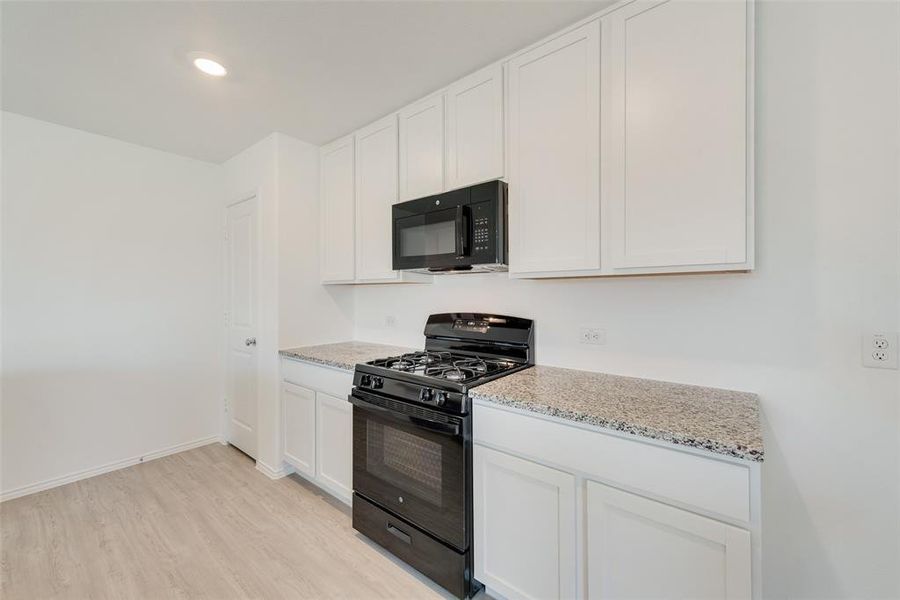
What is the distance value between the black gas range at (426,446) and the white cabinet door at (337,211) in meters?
0.97

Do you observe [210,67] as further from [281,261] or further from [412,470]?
[412,470]

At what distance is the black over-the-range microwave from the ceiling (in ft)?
2.16

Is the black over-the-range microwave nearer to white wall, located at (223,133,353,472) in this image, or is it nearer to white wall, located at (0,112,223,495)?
white wall, located at (223,133,353,472)

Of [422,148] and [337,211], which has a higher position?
[422,148]

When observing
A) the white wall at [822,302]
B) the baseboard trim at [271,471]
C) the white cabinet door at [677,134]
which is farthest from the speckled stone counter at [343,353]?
the white wall at [822,302]

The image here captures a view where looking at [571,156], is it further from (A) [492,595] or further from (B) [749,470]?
(A) [492,595]

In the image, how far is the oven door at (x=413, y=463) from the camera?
1590 millimetres

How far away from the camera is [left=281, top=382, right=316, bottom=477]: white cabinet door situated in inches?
95.9

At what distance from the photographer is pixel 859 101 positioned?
1.27 metres

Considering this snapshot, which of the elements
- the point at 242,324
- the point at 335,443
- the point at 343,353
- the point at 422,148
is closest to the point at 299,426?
the point at 335,443

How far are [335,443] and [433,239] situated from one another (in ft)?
4.41

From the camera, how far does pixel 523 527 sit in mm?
1445

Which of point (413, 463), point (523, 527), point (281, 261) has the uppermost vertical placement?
point (281, 261)

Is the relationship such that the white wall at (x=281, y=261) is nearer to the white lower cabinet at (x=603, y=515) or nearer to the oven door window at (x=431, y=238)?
the oven door window at (x=431, y=238)
